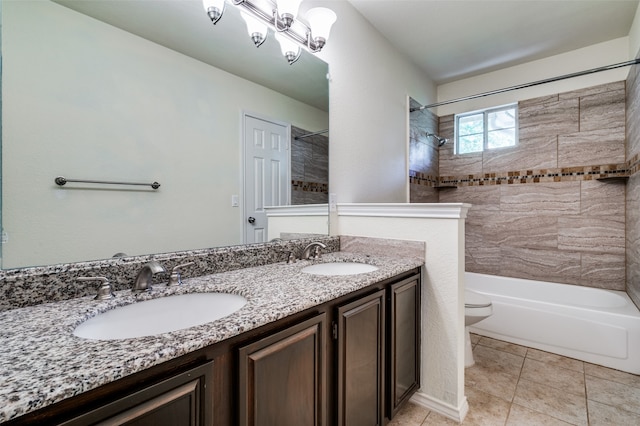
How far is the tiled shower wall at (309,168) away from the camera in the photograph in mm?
1764

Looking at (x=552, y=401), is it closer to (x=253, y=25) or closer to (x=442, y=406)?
(x=442, y=406)

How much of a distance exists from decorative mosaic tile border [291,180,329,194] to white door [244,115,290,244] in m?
0.09

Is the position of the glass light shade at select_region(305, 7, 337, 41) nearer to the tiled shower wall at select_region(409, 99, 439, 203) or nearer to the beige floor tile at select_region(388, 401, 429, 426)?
the tiled shower wall at select_region(409, 99, 439, 203)

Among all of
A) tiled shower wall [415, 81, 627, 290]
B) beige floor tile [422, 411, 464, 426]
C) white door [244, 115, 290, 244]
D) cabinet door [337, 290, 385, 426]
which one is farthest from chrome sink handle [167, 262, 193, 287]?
tiled shower wall [415, 81, 627, 290]

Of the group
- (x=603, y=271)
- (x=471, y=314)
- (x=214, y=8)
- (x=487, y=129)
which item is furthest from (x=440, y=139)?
(x=214, y=8)

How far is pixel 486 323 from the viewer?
2525 millimetres

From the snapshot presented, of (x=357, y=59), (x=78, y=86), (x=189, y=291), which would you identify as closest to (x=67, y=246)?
(x=189, y=291)

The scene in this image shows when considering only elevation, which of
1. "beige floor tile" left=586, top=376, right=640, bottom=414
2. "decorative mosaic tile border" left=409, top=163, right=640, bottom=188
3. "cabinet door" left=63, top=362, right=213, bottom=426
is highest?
"decorative mosaic tile border" left=409, top=163, right=640, bottom=188

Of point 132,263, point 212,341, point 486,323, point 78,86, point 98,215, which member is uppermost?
point 78,86

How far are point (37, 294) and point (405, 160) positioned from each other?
2.70 m

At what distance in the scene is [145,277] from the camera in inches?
39.3

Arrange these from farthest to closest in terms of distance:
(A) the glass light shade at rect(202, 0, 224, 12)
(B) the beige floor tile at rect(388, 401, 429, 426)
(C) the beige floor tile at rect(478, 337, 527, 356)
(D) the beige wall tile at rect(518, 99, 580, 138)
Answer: (D) the beige wall tile at rect(518, 99, 580, 138)
(C) the beige floor tile at rect(478, 337, 527, 356)
(B) the beige floor tile at rect(388, 401, 429, 426)
(A) the glass light shade at rect(202, 0, 224, 12)

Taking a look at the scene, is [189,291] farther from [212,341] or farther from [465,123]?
[465,123]

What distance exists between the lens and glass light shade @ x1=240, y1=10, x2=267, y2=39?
148 centimetres
